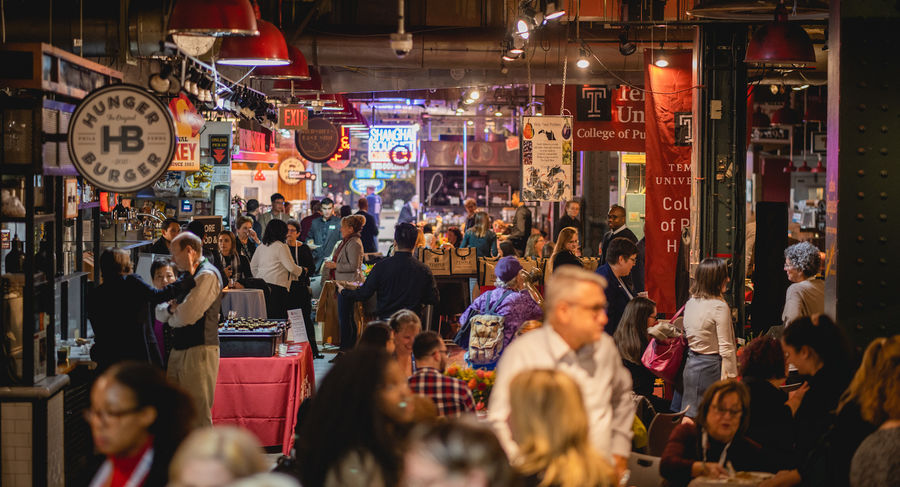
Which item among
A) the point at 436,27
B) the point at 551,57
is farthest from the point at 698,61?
the point at 436,27

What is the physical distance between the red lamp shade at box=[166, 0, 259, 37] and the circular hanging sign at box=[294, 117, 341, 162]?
12.3 m

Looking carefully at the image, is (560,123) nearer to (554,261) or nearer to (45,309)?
(554,261)

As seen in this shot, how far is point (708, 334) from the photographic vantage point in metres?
6.92

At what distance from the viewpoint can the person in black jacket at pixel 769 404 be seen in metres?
5.00

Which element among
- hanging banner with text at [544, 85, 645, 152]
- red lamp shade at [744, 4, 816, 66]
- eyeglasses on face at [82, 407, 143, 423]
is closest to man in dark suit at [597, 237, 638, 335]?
red lamp shade at [744, 4, 816, 66]

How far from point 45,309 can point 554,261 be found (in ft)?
17.0

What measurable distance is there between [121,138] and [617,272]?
445 centimetres

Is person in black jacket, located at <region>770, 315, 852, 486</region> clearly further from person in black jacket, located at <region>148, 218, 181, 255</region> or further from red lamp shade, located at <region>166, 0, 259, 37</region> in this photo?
person in black jacket, located at <region>148, 218, 181, 255</region>

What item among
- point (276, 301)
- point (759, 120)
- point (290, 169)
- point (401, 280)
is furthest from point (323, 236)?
point (290, 169)

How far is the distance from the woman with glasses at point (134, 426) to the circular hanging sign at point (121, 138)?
8.79 ft

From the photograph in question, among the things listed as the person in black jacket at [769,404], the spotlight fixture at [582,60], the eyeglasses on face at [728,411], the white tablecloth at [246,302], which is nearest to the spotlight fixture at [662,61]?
the spotlight fixture at [582,60]

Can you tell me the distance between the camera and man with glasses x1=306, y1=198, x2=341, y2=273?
1550 cm

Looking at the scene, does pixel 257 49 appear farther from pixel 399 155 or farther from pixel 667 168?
pixel 399 155

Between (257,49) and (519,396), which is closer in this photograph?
(519,396)
